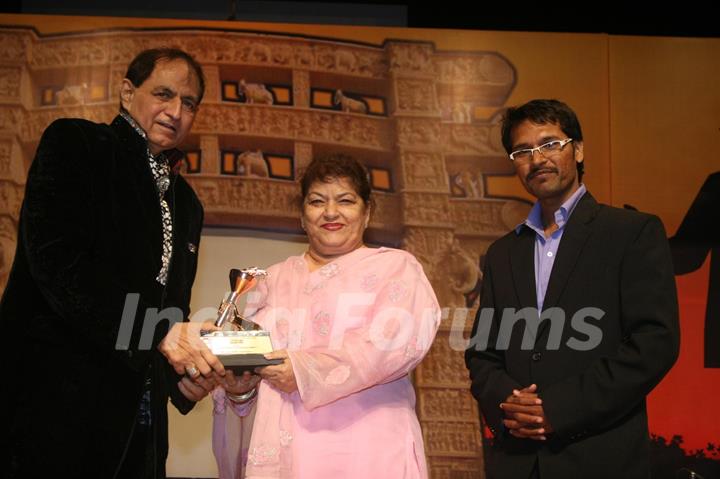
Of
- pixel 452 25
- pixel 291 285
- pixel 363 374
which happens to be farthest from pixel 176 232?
pixel 452 25

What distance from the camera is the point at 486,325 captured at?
8.53ft

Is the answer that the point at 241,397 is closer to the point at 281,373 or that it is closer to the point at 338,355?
the point at 281,373

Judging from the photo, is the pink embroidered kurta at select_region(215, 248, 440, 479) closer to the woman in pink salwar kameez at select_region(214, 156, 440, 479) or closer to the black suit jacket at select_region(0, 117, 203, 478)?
the woman in pink salwar kameez at select_region(214, 156, 440, 479)

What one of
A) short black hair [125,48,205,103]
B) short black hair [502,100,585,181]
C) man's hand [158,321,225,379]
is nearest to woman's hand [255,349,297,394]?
man's hand [158,321,225,379]

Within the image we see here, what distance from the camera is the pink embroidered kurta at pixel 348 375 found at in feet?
7.34

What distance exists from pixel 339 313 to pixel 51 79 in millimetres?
2649

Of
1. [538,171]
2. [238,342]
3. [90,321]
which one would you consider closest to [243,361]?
[238,342]

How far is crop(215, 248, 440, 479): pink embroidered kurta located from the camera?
7.34 feet

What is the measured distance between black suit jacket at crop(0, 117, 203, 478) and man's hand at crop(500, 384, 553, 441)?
105 centimetres

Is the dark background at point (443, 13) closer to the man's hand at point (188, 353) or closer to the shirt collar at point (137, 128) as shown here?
the shirt collar at point (137, 128)

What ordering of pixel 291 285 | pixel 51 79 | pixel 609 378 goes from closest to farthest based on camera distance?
pixel 609 378
pixel 291 285
pixel 51 79

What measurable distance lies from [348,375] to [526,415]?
0.53 m

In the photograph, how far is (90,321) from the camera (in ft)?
6.37

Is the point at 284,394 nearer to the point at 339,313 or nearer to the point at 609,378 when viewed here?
the point at 339,313
